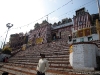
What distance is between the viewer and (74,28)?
82.2 feet

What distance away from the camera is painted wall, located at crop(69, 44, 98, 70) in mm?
6713

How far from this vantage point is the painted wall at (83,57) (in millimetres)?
6713

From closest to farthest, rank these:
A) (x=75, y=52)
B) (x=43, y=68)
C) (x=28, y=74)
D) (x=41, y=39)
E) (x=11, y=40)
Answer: (x=43, y=68) < (x=75, y=52) < (x=28, y=74) < (x=41, y=39) < (x=11, y=40)

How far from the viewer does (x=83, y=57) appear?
22.4 ft

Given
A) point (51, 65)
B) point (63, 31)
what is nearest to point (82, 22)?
point (63, 31)

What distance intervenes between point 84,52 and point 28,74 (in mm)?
4232

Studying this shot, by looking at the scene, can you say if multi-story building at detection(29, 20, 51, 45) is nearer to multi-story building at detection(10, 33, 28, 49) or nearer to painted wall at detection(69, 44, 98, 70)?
multi-story building at detection(10, 33, 28, 49)

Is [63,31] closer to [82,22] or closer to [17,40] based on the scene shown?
[82,22]

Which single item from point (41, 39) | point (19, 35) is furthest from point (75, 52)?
point (19, 35)

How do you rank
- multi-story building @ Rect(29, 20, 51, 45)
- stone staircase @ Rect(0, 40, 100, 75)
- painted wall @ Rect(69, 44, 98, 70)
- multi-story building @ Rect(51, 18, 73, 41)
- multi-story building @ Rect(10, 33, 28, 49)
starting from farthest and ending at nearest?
multi-story building @ Rect(10, 33, 28, 49)
multi-story building @ Rect(29, 20, 51, 45)
multi-story building @ Rect(51, 18, 73, 41)
painted wall @ Rect(69, 44, 98, 70)
stone staircase @ Rect(0, 40, 100, 75)

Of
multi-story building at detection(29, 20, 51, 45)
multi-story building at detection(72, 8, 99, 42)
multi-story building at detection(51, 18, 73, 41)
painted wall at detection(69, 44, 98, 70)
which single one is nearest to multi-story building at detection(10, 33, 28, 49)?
multi-story building at detection(29, 20, 51, 45)

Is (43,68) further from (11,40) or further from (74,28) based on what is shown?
(11,40)

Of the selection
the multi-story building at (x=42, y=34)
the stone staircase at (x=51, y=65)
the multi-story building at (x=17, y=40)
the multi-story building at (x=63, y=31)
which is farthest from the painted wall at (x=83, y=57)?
the multi-story building at (x=17, y=40)

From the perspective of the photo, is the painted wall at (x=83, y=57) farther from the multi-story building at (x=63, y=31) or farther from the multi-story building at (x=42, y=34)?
the multi-story building at (x=42, y=34)
